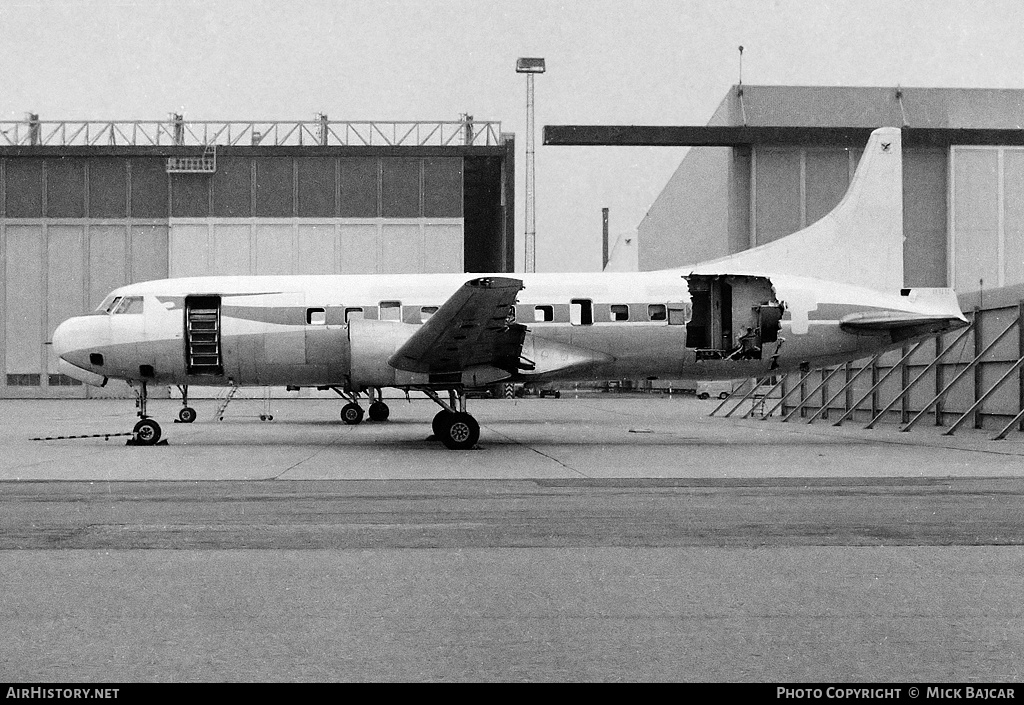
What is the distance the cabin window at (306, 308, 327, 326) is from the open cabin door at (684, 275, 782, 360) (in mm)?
7254

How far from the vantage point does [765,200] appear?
47.9 meters

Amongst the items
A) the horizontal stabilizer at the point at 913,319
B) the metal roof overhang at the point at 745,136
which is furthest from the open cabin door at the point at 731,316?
the metal roof overhang at the point at 745,136

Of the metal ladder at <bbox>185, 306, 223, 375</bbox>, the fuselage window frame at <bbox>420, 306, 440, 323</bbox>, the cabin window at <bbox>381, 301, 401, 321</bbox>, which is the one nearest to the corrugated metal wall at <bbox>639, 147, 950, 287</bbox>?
the fuselage window frame at <bbox>420, 306, 440, 323</bbox>

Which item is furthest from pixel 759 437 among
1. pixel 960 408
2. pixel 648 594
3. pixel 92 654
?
pixel 92 654

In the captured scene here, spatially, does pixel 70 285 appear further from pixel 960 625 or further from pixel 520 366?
pixel 960 625

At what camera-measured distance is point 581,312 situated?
779 inches

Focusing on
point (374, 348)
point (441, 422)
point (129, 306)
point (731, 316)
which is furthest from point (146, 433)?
point (731, 316)

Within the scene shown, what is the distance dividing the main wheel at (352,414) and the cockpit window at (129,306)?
8.80 metres

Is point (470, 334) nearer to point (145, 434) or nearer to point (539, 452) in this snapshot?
point (539, 452)

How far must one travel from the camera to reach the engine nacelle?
18531 millimetres

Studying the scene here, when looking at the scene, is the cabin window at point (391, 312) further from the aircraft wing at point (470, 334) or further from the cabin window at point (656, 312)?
the cabin window at point (656, 312)

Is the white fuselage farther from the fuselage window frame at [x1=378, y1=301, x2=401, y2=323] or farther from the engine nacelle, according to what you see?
A: the engine nacelle

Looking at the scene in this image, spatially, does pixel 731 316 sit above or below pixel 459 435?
above

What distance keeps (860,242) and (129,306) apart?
15227mm
